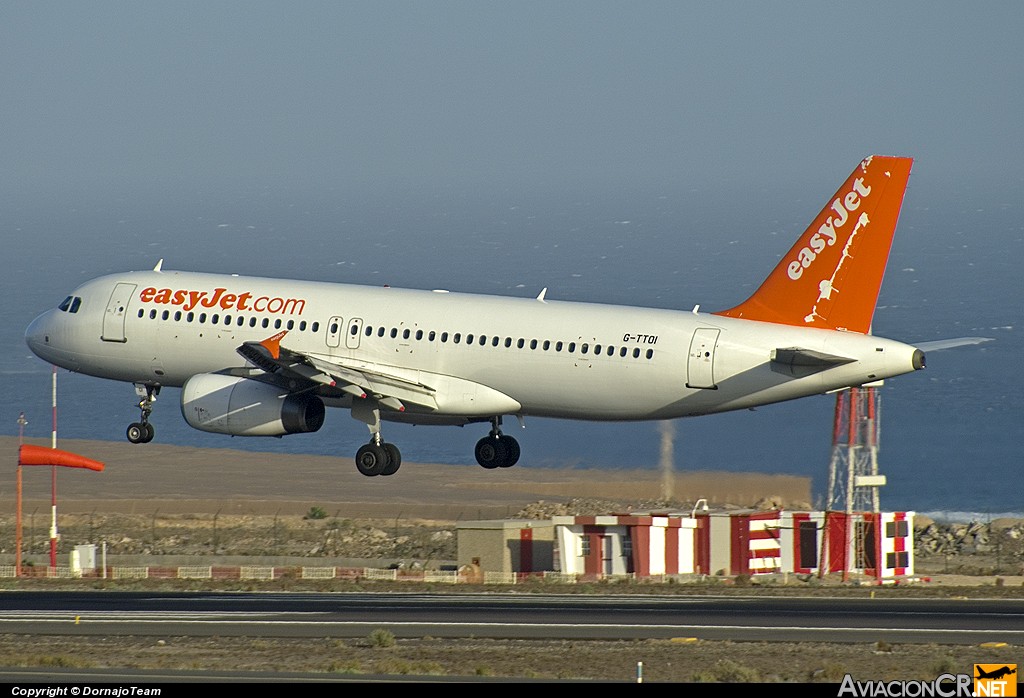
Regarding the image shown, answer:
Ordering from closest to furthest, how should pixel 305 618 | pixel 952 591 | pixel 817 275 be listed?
1. pixel 305 618
2. pixel 817 275
3. pixel 952 591

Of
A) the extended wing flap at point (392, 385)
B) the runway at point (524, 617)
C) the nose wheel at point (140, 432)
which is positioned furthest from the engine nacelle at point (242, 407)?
the runway at point (524, 617)

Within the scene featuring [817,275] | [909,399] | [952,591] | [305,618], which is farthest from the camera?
[909,399]

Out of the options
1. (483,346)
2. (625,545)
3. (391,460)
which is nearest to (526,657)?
(483,346)

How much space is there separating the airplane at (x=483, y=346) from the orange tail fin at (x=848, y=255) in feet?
0.13

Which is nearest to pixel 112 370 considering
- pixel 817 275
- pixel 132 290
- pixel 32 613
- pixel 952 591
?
pixel 132 290

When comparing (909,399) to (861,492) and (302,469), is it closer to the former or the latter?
(302,469)

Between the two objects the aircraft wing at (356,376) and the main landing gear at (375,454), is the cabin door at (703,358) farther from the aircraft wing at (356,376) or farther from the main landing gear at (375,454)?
the main landing gear at (375,454)

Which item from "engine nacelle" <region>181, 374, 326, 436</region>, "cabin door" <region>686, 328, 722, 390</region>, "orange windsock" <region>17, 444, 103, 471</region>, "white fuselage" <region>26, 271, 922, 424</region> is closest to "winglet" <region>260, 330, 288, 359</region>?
"white fuselage" <region>26, 271, 922, 424</region>

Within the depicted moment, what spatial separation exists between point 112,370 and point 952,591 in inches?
1096

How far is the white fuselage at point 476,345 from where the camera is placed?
5322 cm

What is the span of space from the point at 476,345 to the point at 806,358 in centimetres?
1022

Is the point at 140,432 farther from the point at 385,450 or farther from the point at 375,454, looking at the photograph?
the point at 385,450

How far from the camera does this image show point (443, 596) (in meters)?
55.6

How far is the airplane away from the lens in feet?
173
